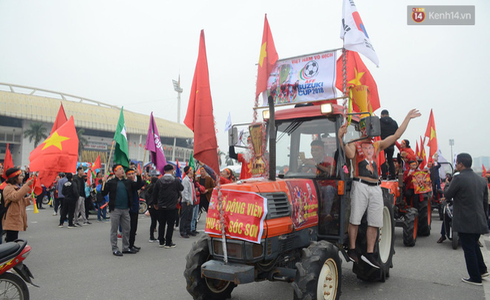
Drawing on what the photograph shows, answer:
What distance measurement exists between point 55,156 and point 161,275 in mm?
2882

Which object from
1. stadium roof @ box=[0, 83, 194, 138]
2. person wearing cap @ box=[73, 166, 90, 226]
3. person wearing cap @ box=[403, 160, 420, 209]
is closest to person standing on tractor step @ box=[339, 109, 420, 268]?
person wearing cap @ box=[403, 160, 420, 209]

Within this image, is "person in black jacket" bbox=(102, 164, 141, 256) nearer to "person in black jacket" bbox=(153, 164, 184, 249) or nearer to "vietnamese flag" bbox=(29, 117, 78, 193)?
"person in black jacket" bbox=(153, 164, 184, 249)

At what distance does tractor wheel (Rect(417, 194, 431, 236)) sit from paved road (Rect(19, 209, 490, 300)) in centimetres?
57

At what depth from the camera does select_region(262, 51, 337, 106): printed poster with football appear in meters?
5.19

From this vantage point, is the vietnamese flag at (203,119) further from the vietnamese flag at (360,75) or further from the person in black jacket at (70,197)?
the person in black jacket at (70,197)

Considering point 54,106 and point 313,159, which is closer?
point 313,159

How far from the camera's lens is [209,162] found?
13.3 feet

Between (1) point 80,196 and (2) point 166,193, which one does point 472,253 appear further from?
(1) point 80,196

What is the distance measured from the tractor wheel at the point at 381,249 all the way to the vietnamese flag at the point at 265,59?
103 inches

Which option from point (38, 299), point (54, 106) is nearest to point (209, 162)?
point (38, 299)

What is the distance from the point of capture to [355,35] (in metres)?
6.13

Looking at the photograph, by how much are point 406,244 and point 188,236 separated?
19.2ft

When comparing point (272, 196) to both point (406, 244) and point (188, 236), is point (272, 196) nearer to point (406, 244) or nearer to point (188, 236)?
point (406, 244)

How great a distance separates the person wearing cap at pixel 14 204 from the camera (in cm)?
610
